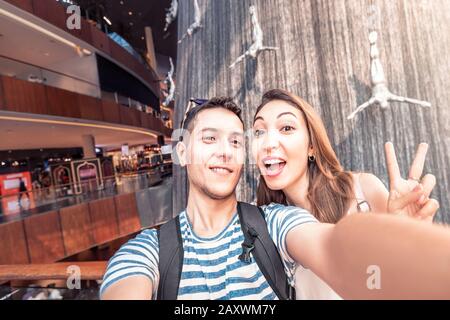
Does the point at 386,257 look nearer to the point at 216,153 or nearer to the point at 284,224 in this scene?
the point at 284,224

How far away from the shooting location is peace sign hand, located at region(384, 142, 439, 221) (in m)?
0.83

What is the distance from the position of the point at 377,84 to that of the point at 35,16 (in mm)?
7430

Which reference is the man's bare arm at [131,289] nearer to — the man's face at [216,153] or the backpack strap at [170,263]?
the backpack strap at [170,263]

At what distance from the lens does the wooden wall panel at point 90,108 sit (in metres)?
7.02

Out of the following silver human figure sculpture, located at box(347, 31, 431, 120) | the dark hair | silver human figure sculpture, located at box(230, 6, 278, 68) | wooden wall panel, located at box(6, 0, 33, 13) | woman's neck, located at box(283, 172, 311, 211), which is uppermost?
wooden wall panel, located at box(6, 0, 33, 13)

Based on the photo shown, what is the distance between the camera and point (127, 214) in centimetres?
682

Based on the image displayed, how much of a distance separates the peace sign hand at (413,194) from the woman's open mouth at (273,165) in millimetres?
486

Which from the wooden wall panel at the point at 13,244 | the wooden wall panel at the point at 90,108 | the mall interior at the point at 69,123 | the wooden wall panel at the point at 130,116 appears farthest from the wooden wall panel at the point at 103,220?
the wooden wall panel at the point at 130,116

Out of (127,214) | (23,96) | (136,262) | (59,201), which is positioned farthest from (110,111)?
(136,262)

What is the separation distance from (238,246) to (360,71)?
1947 mm

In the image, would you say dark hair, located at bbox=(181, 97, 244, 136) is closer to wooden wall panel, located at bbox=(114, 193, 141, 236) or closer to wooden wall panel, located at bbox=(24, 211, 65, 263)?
wooden wall panel, located at bbox=(24, 211, 65, 263)

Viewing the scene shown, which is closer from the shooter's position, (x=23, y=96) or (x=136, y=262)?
(x=136, y=262)

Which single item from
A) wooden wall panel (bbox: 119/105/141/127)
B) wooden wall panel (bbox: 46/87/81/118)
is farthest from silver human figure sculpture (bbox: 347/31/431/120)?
wooden wall panel (bbox: 119/105/141/127)

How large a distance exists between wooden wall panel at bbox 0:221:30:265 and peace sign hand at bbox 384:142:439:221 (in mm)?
5651
